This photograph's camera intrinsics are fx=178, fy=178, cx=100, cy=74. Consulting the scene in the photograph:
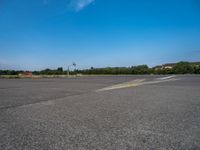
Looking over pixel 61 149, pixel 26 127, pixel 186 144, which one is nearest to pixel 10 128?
pixel 26 127

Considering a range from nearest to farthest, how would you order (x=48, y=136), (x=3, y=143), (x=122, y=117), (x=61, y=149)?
(x=61, y=149)
(x=3, y=143)
(x=48, y=136)
(x=122, y=117)

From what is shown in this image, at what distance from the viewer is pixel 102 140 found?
3031mm

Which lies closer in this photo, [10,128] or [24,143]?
[24,143]

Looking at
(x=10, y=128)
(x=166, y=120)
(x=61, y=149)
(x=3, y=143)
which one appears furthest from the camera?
(x=166, y=120)

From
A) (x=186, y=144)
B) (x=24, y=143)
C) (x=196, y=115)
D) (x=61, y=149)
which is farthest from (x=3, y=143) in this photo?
(x=196, y=115)

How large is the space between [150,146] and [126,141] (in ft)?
1.31

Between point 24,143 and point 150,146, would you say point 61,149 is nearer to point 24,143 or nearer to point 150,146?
point 24,143

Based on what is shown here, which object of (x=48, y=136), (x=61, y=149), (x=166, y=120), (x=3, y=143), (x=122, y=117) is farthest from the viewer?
(x=122, y=117)

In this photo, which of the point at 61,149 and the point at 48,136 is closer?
the point at 61,149

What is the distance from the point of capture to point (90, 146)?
2.79m

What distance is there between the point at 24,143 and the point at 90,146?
110 centimetres

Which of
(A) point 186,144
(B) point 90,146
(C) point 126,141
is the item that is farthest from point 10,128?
(A) point 186,144

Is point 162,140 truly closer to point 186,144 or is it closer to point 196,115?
point 186,144

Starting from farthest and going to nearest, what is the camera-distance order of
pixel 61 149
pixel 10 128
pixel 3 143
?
pixel 10 128, pixel 3 143, pixel 61 149
